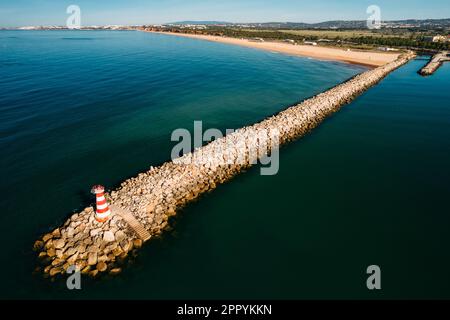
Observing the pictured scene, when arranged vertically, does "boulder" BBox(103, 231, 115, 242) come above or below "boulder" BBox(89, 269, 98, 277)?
above

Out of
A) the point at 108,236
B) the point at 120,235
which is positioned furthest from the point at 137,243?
the point at 108,236

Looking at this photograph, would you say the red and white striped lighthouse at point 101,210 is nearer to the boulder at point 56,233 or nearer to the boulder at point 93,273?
the boulder at point 56,233

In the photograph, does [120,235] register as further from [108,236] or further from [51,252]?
[51,252]

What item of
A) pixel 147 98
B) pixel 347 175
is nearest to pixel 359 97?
pixel 347 175

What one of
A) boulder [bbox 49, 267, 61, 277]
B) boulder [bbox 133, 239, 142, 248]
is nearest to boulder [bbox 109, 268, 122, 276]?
boulder [bbox 133, 239, 142, 248]

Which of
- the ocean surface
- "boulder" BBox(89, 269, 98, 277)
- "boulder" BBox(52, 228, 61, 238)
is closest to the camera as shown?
"boulder" BBox(89, 269, 98, 277)

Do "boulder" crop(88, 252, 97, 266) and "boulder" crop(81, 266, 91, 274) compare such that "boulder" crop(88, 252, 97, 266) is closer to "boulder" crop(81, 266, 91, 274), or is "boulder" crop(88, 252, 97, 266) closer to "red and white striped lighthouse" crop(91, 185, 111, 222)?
"boulder" crop(81, 266, 91, 274)

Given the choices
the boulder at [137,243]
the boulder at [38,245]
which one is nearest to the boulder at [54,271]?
the boulder at [38,245]
